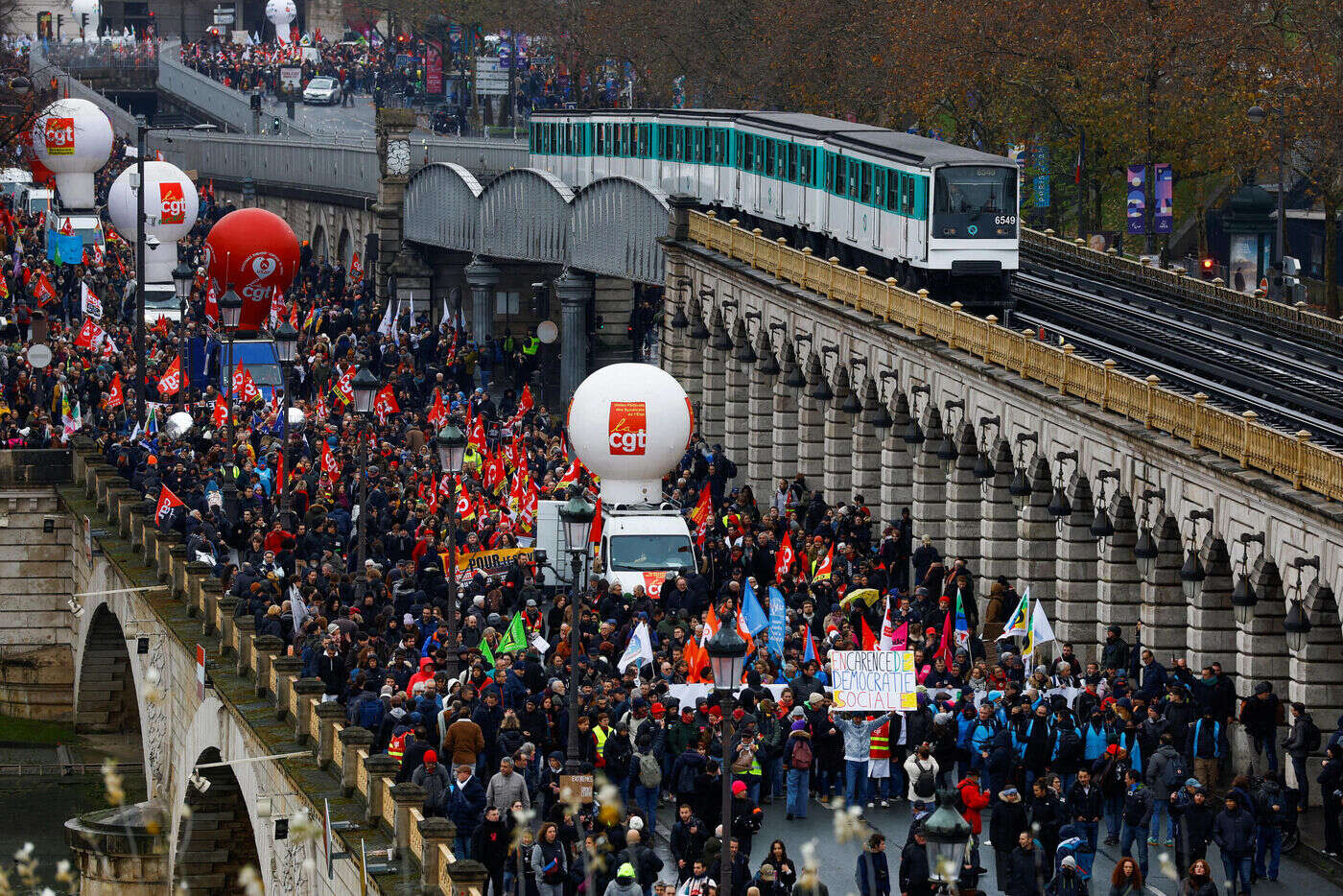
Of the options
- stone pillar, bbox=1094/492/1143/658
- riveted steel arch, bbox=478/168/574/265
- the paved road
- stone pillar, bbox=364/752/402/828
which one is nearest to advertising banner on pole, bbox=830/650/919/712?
the paved road

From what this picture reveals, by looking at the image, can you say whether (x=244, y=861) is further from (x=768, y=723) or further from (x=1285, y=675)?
(x=1285, y=675)

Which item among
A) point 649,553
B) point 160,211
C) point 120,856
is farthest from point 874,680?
point 160,211

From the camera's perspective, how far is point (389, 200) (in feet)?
296

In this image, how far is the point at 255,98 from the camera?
116 metres

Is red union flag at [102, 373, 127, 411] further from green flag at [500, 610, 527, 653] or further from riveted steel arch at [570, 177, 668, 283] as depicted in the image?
green flag at [500, 610, 527, 653]

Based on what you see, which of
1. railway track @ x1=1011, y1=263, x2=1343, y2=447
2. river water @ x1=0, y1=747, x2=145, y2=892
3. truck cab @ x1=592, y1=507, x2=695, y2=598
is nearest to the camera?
railway track @ x1=1011, y1=263, x2=1343, y2=447

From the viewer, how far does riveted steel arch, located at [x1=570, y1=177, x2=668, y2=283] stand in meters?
69.4

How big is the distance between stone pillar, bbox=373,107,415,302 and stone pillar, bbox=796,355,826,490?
33045 millimetres

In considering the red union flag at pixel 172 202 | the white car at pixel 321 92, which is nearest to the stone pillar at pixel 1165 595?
the red union flag at pixel 172 202

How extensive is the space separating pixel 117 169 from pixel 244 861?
61.8 metres

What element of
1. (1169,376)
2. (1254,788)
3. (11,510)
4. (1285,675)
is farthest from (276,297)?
(1254,788)

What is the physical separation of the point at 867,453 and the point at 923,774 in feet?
74.2

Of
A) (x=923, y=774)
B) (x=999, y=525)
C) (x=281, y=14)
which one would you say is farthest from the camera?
(x=281, y=14)

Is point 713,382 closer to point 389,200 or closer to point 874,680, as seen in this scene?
point 389,200
